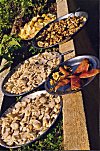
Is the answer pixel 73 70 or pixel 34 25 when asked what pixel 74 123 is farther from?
pixel 34 25

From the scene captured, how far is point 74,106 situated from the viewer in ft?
7.35

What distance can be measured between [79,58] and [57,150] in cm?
65

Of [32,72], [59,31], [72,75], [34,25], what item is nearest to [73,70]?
[72,75]

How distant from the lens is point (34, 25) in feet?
11.6

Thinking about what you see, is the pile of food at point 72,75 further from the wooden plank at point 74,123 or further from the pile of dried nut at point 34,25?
the pile of dried nut at point 34,25

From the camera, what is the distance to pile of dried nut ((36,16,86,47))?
3014 millimetres

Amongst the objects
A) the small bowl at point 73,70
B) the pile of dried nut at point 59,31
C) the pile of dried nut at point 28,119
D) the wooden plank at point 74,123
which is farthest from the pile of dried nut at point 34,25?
the wooden plank at point 74,123

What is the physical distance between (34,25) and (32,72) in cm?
93

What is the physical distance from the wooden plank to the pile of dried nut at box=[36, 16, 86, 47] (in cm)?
79

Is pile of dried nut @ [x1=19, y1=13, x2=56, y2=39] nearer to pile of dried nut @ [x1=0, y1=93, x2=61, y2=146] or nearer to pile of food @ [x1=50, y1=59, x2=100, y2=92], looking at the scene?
pile of food @ [x1=50, y1=59, x2=100, y2=92]

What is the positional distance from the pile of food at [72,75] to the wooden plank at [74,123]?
74 mm

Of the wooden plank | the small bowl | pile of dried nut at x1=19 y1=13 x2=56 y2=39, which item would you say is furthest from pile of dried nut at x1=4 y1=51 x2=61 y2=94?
pile of dried nut at x1=19 y1=13 x2=56 y2=39

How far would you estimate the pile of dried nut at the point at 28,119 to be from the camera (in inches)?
85.4

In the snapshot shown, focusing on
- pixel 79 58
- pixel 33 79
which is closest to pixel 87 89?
pixel 79 58
